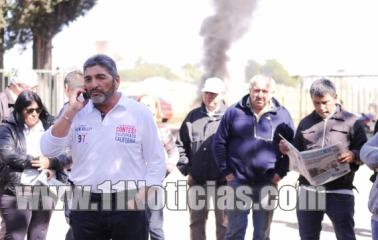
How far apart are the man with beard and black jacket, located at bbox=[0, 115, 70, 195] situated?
3.89 feet

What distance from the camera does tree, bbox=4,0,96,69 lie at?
17594 millimetres

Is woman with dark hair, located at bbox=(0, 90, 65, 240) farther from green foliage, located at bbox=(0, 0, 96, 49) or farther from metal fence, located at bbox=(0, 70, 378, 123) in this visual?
green foliage, located at bbox=(0, 0, 96, 49)

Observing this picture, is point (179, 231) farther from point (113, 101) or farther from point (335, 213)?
point (113, 101)

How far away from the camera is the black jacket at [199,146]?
6.21 metres

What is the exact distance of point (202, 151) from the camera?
6.23 m

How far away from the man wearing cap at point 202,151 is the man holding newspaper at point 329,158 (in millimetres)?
1097

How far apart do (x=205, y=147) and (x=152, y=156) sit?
7.44 ft

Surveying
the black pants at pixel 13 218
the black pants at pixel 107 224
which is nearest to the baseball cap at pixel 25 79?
the black pants at pixel 13 218

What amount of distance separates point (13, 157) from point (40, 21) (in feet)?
45.6

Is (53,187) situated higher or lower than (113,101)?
lower

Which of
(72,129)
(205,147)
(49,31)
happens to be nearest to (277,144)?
(205,147)

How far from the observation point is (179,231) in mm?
7637

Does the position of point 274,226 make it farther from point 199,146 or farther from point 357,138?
point 357,138

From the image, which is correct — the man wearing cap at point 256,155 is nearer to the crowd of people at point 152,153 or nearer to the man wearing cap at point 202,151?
the crowd of people at point 152,153
